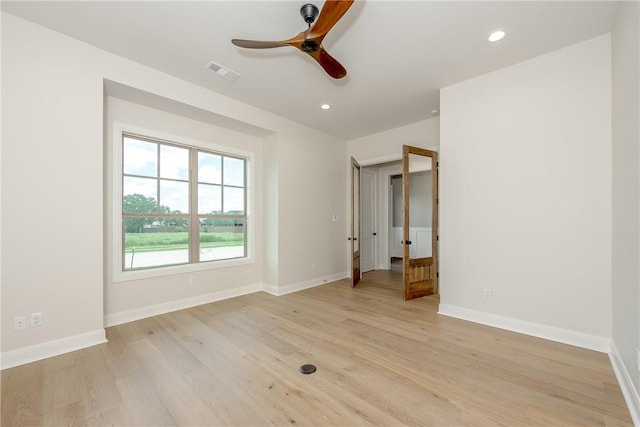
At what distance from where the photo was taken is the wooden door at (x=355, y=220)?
507cm

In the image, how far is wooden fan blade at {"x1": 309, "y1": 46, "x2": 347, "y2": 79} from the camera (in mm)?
2230

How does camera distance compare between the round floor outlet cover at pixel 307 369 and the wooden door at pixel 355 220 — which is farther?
the wooden door at pixel 355 220

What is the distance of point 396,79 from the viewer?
10.8 feet

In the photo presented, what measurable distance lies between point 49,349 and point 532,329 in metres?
4.74

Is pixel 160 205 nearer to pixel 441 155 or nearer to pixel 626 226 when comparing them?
pixel 441 155

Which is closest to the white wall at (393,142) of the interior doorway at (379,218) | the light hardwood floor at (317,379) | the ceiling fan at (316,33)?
the interior doorway at (379,218)

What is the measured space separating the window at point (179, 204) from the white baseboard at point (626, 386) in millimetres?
4463

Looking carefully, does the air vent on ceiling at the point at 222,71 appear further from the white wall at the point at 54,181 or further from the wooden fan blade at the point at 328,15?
the wooden fan blade at the point at 328,15

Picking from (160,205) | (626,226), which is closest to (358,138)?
(160,205)

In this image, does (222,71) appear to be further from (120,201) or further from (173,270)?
(173,270)

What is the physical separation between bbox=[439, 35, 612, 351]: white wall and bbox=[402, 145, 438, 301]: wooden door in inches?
22.5

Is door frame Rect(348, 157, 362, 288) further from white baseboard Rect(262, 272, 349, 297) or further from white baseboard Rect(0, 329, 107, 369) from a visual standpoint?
white baseboard Rect(0, 329, 107, 369)

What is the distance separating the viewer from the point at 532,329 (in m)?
2.83

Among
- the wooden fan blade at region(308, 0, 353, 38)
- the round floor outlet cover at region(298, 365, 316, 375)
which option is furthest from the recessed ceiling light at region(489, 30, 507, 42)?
the round floor outlet cover at region(298, 365, 316, 375)
